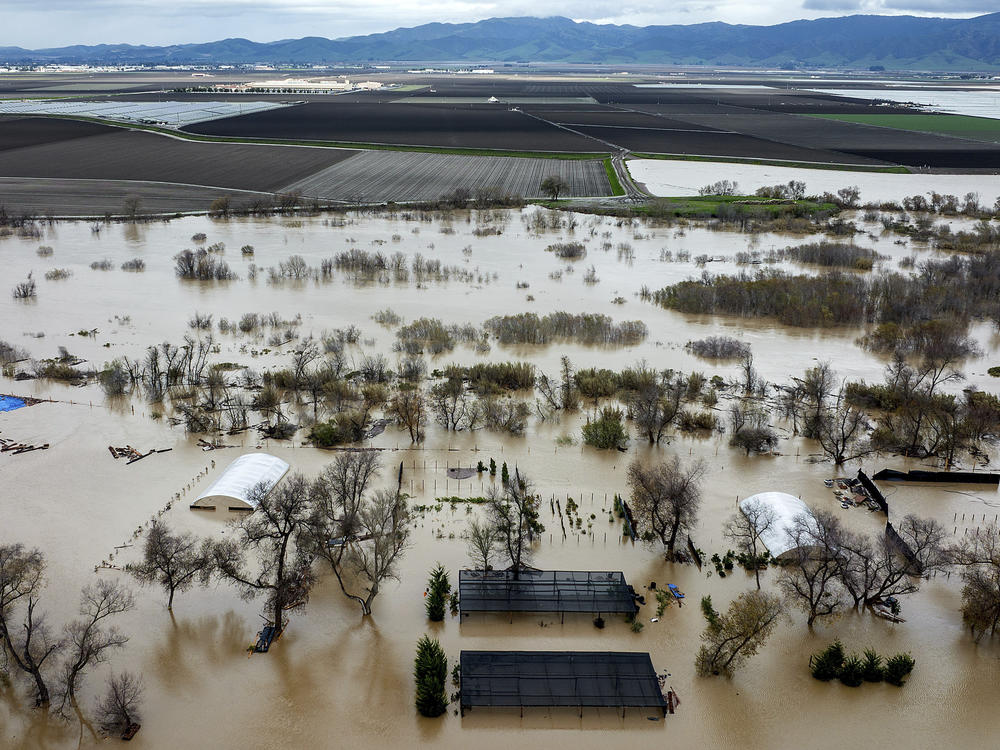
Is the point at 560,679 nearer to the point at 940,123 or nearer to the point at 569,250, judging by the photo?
the point at 569,250

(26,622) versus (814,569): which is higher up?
(814,569)

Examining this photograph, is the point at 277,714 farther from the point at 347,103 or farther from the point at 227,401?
the point at 347,103

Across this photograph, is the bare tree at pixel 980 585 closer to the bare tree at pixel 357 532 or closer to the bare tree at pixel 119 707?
the bare tree at pixel 357 532

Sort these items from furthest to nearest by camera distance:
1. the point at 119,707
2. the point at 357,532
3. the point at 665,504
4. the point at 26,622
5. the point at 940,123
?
the point at 940,123, the point at 665,504, the point at 357,532, the point at 26,622, the point at 119,707

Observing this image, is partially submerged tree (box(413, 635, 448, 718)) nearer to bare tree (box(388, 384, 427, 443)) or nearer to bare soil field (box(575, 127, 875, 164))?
bare tree (box(388, 384, 427, 443))

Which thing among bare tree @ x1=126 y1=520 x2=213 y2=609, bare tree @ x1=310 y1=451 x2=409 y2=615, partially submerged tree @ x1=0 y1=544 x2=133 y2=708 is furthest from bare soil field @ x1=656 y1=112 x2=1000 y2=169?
partially submerged tree @ x1=0 y1=544 x2=133 y2=708

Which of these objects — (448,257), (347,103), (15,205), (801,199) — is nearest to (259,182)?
(15,205)

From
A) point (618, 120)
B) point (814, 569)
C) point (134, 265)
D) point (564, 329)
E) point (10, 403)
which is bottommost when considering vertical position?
point (814, 569)

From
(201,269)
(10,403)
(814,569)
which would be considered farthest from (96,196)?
(814,569)
